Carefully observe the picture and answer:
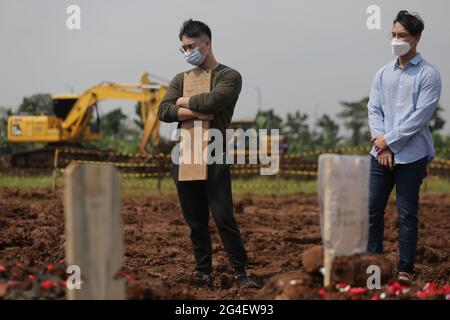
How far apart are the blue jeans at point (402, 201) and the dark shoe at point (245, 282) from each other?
96 centimetres

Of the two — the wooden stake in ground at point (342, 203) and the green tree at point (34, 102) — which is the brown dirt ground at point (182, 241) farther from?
the green tree at point (34, 102)

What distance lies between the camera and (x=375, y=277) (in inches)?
178

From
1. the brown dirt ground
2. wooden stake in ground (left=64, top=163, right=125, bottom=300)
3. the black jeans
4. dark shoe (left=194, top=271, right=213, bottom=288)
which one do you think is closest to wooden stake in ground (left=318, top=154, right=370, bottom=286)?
the brown dirt ground

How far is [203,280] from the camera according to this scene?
5781 millimetres

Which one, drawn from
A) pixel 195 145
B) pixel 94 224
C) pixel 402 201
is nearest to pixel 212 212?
pixel 195 145

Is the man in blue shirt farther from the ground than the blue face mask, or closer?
closer

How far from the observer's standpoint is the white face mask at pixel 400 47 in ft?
17.7

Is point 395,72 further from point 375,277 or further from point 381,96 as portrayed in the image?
point 375,277

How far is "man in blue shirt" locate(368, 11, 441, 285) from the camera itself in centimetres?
544

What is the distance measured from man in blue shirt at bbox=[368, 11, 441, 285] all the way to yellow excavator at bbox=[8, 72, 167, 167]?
63.8ft

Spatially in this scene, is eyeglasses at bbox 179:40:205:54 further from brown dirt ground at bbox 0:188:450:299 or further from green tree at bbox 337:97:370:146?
green tree at bbox 337:97:370:146

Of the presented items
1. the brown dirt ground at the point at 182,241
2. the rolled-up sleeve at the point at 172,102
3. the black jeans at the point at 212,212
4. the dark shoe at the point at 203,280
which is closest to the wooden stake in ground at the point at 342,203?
the brown dirt ground at the point at 182,241

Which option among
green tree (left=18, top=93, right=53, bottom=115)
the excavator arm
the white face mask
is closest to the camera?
the white face mask
